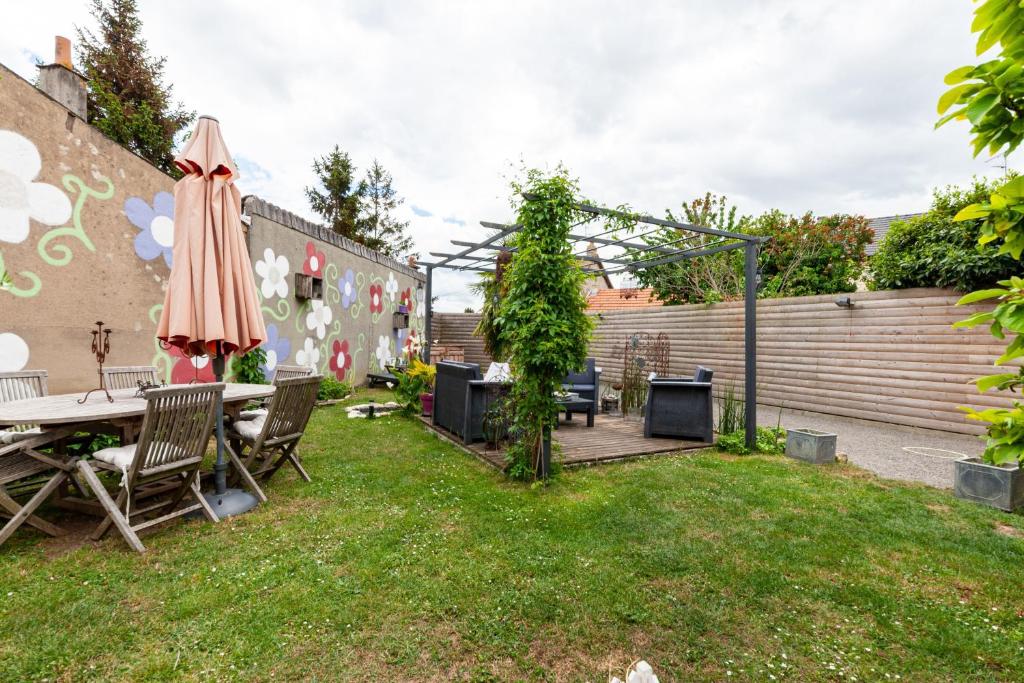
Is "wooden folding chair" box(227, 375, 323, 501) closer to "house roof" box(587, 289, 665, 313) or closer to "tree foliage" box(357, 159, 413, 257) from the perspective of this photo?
"house roof" box(587, 289, 665, 313)

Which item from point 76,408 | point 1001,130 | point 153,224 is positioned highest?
point 153,224

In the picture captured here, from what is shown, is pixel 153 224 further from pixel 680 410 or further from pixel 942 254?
pixel 942 254

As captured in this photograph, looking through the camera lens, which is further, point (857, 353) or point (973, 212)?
point (857, 353)

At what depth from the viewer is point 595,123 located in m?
7.09

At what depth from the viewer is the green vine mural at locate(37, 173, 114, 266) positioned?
4.21 m

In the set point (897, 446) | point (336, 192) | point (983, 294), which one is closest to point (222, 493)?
point (983, 294)

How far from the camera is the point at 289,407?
134 inches

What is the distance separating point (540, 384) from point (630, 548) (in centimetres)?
155

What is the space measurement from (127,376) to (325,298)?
4360 millimetres

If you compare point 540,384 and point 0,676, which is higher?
point 540,384

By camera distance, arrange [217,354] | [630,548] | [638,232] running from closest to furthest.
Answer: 1. [630,548]
2. [217,354]
3. [638,232]

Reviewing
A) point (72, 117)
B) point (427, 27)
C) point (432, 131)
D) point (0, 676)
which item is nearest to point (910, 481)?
point (0, 676)

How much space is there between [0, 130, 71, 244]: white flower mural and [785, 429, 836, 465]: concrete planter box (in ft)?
26.1

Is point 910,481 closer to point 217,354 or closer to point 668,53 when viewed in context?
Answer: point 668,53
